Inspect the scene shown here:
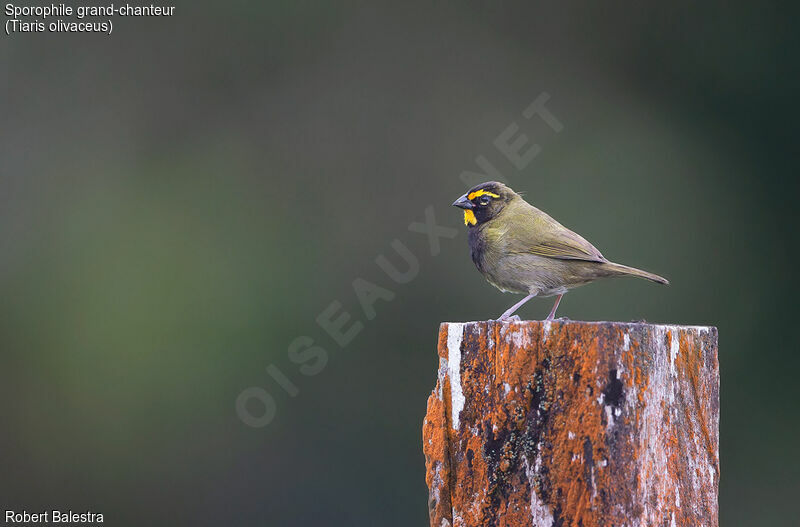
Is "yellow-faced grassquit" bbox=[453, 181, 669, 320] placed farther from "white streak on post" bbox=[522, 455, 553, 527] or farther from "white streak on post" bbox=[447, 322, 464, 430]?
"white streak on post" bbox=[522, 455, 553, 527]

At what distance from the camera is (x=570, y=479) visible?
2227 mm

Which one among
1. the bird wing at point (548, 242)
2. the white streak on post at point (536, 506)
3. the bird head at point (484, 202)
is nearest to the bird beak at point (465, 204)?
the bird head at point (484, 202)

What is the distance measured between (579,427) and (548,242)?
6.39 ft

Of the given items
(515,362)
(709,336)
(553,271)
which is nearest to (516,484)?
(515,362)

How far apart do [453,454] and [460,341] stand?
0.35m

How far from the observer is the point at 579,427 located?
87.9 inches

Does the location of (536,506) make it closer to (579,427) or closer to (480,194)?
(579,427)

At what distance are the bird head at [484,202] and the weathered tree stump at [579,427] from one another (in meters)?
1.97

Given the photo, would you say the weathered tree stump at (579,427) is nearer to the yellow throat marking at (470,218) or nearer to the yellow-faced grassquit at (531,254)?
the yellow-faced grassquit at (531,254)

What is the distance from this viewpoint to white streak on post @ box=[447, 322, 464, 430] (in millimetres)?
2498

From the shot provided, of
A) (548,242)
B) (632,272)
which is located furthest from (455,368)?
(548,242)

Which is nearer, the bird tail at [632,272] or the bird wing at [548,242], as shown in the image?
the bird tail at [632,272]

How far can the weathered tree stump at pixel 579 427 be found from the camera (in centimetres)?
221

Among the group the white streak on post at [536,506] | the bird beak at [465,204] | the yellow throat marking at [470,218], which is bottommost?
the white streak on post at [536,506]
